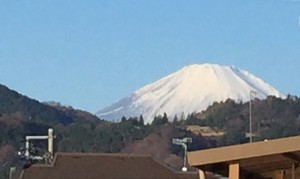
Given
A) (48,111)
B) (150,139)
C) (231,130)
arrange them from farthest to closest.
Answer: (48,111), (231,130), (150,139)

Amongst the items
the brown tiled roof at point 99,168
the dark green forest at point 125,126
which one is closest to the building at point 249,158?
the brown tiled roof at point 99,168

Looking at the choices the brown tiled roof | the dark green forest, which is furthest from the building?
the dark green forest

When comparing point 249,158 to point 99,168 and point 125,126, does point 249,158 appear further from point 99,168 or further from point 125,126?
point 125,126

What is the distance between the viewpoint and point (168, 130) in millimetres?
72812

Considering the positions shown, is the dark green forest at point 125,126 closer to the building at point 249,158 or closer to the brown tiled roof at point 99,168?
the brown tiled roof at point 99,168

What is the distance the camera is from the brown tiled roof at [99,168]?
92.1 feet

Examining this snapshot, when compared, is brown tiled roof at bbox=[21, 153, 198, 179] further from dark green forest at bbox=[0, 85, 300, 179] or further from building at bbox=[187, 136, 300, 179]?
dark green forest at bbox=[0, 85, 300, 179]

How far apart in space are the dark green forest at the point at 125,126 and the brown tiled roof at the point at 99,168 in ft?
61.2

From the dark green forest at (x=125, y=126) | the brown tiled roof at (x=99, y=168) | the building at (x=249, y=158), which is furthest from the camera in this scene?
the dark green forest at (x=125, y=126)

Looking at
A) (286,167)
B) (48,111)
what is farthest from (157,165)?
(48,111)

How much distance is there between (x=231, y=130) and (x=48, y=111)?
101 ft

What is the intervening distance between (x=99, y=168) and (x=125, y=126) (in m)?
47.2

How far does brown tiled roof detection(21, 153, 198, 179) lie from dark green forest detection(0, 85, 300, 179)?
61.2 feet

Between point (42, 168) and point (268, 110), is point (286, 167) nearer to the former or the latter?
point (42, 168)
